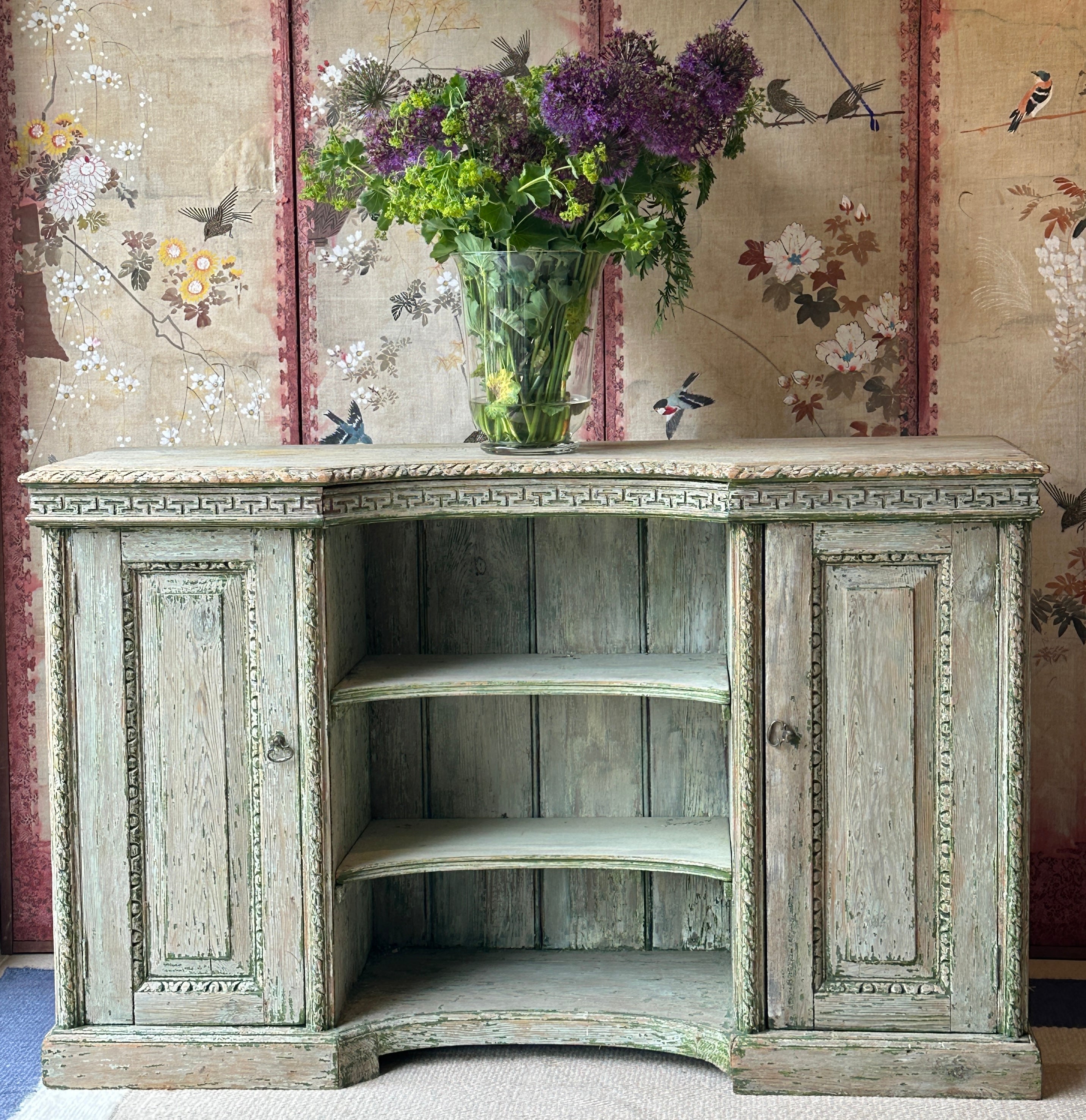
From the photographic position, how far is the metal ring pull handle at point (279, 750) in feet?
7.49

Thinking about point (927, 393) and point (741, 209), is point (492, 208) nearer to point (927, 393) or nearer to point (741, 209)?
point (741, 209)

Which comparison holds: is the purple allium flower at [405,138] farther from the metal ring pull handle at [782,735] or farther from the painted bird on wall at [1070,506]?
the painted bird on wall at [1070,506]

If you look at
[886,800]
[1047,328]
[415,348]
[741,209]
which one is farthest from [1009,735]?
[415,348]

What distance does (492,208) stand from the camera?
221cm

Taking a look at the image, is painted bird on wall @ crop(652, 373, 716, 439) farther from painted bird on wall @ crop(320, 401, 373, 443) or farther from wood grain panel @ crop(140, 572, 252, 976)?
wood grain panel @ crop(140, 572, 252, 976)

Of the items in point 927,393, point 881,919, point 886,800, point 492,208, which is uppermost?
point 492,208

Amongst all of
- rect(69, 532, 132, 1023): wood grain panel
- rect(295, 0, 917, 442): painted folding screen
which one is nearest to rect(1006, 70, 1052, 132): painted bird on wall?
rect(295, 0, 917, 442): painted folding screen

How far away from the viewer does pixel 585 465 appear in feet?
7.32

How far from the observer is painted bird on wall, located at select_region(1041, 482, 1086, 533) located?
270cm

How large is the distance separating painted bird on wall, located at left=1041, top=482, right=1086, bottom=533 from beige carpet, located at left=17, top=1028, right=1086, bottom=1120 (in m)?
1.02

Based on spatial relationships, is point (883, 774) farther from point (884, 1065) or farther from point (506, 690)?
point (506, 690)

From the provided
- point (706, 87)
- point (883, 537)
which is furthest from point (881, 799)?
point (706, 87)

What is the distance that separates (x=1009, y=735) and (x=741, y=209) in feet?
3.84

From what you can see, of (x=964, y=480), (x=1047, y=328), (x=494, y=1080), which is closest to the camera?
(x=964, y=480)
